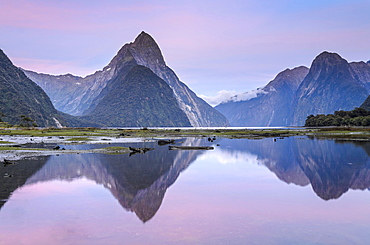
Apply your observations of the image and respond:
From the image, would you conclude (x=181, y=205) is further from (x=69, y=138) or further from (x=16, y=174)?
(x=69, y=138)

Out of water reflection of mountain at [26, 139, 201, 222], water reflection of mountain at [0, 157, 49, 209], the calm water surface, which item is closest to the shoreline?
water reflection of mountain at [0, 157, 49, 209]

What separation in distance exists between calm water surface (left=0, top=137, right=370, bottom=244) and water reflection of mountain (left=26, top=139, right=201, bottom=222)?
0.36 ft

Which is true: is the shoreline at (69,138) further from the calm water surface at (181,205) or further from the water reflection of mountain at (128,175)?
the calm water surface at (181,205)

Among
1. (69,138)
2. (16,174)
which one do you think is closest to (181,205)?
(16,174)

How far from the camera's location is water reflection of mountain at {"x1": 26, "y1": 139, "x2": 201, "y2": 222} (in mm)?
28609

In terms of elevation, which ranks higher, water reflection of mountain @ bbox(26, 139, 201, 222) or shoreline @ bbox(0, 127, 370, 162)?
shoreline @ bbox(0, 127, 370, 162)

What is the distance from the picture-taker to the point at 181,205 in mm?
27281

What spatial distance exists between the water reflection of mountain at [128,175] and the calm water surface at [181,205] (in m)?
0.11

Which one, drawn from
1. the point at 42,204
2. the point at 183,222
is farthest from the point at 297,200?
the point at 42,204

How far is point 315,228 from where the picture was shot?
Answer: 68.9 feet

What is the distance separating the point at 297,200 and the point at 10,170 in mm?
32872

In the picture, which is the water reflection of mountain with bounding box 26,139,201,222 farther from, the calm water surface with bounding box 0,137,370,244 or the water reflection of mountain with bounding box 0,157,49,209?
the water reflection of mountain with bounding box 0,157,49,209

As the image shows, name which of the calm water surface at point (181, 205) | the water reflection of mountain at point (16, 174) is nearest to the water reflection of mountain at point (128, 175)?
the calm water surface at point (181, 205)

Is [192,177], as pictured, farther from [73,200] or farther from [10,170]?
[10,170]
